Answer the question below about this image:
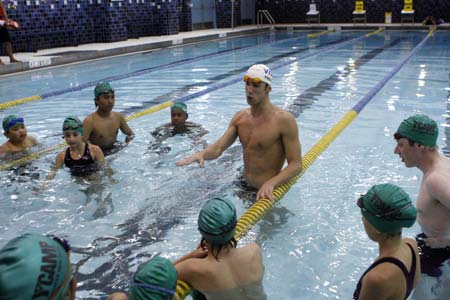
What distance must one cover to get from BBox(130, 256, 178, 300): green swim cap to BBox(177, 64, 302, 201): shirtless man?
1.84 metres

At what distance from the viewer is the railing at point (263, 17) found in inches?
1022

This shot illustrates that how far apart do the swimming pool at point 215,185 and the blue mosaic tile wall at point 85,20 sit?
Result: 155 inches

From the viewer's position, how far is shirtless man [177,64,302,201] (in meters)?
3.52

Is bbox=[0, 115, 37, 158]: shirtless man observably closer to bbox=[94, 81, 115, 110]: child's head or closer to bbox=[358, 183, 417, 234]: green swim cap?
bbox=[94, 81, 115, 110]: child's head

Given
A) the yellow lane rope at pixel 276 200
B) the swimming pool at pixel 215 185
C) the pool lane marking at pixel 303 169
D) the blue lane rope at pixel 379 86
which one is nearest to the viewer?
the yellow lane rope at pixel 276 200

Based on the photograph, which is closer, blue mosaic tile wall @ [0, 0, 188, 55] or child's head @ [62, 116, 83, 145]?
child's head @ [62, 116, 83, 145]

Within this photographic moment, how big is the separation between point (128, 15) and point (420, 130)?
16.8 meters

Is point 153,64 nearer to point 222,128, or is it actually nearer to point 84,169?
point 222,128

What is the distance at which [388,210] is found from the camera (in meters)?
2.09

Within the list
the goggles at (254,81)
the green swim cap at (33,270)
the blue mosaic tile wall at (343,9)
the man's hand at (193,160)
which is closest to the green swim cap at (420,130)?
the goggles at (254,81)

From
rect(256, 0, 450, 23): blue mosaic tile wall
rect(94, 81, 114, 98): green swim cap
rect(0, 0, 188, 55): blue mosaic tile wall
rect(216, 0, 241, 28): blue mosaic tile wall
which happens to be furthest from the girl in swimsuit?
rect(256, 0, 450, 23): blue mosaic tile wall

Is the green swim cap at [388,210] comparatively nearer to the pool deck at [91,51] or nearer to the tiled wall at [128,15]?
the pool deck at [91,51]

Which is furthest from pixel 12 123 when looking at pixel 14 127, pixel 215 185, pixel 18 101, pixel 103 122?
pixel 18 101

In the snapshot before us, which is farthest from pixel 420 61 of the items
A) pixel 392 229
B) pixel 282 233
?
pixel 392 229
